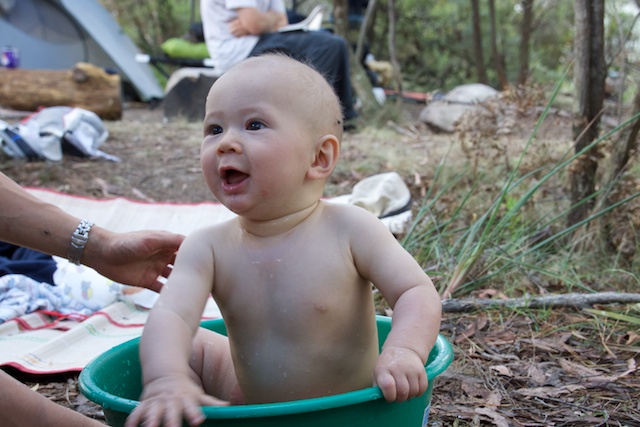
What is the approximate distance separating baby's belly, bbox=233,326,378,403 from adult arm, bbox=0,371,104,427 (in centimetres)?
33

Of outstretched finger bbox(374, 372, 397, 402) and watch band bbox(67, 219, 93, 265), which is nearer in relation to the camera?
outstretched finger bbox(374, 372, 397, 402)

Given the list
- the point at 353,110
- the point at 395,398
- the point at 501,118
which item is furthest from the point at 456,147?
the point at 395,398

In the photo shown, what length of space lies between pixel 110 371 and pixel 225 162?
0.58 meters

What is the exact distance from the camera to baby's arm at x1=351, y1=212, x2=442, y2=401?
123 cm

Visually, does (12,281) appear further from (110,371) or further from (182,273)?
(182,273)

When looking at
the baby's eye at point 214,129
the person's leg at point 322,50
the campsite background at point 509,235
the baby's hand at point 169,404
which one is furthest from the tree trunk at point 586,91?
the person's leg at point 322,50

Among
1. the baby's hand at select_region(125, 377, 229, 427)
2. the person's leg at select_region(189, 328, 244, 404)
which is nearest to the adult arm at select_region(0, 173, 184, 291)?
the person's leg at select_region(189, 328, 244, 404)

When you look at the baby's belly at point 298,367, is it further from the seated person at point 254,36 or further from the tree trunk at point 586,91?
the seated person at point 254,36

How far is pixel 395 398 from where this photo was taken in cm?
121

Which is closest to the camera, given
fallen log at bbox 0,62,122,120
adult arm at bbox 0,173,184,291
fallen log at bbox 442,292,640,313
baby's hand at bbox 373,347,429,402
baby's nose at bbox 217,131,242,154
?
baby's hand at bbox 373,347,429,402

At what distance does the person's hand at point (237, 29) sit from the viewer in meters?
5.54

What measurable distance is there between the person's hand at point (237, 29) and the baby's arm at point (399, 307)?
4356 mm

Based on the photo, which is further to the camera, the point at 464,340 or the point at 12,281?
the point at 12,281

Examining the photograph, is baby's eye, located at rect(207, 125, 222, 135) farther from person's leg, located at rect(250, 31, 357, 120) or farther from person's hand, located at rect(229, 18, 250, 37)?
person's hand, located at rect(229, 18, 250, 37)
